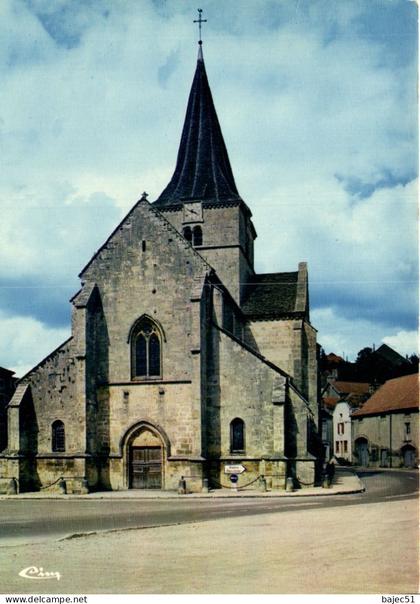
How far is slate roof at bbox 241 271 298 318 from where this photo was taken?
128ft

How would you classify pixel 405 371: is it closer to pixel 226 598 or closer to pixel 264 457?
pixel 264 457

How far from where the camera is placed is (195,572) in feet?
35.6

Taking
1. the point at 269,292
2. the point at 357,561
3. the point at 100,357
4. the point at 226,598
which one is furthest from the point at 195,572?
the point at 269,292

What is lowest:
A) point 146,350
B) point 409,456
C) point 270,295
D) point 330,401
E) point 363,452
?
point 363,452

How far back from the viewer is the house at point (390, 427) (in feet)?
195

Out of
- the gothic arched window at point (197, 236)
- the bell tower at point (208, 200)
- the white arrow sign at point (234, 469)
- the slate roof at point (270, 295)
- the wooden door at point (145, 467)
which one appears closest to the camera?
the white arrow sign at point (234, 469)

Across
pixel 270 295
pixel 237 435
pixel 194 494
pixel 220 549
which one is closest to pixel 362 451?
pixel 270 295

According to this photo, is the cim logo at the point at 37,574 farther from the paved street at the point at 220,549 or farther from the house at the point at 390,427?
the house at the point at 390,427

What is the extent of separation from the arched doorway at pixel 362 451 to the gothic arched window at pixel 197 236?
116ft

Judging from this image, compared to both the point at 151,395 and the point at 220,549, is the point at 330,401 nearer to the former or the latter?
the point at 151,395

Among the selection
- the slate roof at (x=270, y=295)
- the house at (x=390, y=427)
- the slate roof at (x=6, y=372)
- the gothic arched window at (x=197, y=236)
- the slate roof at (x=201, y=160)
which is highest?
the slate roof at (x=201, y=160)

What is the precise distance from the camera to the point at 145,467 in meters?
31.3

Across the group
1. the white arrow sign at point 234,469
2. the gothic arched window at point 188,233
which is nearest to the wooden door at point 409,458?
the gothic arched window at point 188,233

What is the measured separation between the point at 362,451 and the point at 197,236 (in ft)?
120
